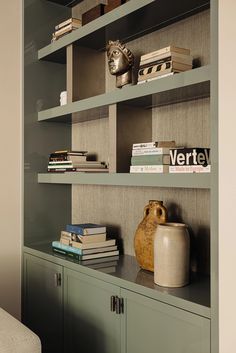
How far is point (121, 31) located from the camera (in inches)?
80.4

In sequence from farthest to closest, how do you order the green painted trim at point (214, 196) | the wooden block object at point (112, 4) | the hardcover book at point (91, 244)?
the hardcover book at point (91, 244), the wooden block object at point (112, 4), the green painted trim at point (214, 196)

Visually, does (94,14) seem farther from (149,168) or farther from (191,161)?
(191,161)

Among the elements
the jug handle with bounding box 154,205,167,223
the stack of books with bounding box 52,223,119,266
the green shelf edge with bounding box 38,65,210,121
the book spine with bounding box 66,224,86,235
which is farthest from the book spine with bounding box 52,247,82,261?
the green shelf edge with bounding box 38,65,210,121

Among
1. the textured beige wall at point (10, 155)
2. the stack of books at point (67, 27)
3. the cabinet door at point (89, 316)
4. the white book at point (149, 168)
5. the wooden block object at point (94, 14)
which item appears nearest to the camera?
the white book at point (149, 168)

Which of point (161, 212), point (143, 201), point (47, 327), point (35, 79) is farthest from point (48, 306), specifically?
point (35, 79)

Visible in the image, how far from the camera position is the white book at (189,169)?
147 cm

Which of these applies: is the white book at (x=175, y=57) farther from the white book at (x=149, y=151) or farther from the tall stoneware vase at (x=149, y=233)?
the tall stoneware vase at (x=149, y=233)

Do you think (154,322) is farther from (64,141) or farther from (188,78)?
(64,141)

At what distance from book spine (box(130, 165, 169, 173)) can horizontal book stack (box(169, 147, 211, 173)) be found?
0.04 m

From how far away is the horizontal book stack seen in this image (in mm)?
1507

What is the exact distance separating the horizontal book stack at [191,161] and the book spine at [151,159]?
0.06 metres

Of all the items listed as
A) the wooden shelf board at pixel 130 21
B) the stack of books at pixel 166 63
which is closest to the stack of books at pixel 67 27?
the wooden shelf board at pixel 130 21
